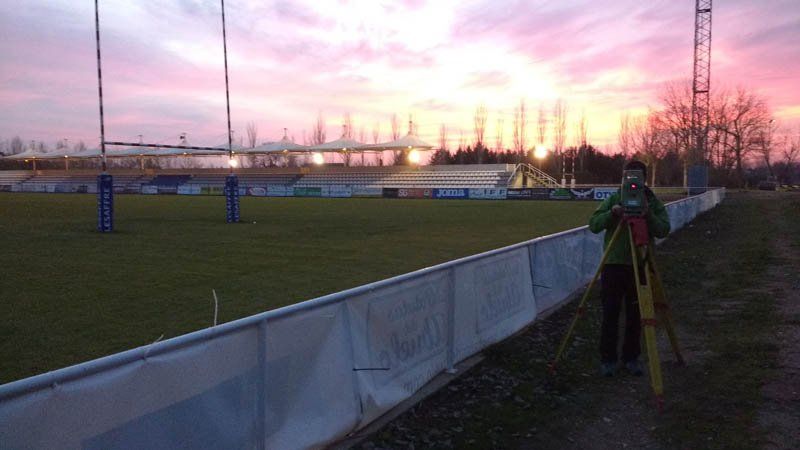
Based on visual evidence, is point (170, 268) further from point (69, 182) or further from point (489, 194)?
point (69, 182)

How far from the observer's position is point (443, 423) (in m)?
4.50

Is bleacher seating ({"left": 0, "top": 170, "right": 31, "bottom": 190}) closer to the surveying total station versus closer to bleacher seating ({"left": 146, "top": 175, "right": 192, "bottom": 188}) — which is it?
bleacher seating ({"left": 146, "top": 175, "right": 192, "bottom": 188})

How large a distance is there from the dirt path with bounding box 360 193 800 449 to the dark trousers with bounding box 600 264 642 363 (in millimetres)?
332

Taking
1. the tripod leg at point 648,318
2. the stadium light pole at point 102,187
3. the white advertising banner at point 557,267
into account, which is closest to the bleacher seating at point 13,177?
the stadium light pole at point 102,187

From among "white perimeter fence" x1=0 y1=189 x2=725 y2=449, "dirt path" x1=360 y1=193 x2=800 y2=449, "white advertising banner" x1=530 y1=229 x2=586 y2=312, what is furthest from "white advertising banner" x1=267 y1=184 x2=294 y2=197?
"white perimeter fence" x1=0 y1=189 x2=725 y2=449

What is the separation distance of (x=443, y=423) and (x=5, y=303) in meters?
7.28

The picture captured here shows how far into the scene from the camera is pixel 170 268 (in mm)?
11656

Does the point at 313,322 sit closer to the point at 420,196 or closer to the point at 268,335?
the point at 268,335

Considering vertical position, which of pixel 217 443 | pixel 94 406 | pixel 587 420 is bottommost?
pixel 587 420

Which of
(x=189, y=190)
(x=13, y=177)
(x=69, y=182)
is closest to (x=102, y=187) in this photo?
(x=189, y=190)

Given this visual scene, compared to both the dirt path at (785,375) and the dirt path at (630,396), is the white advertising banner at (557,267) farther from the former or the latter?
the dirt path at (785,375)

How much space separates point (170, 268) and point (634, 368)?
934 centimetres

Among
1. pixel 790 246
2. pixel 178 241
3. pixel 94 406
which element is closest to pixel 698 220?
pixel 790 246

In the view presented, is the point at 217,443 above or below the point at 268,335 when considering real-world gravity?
below
